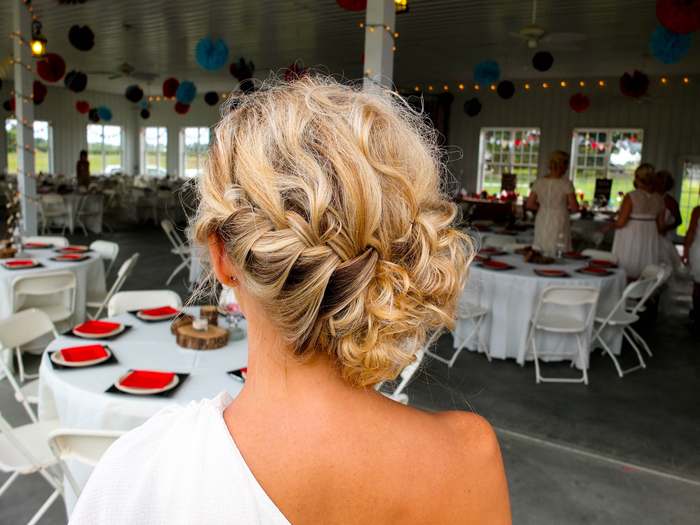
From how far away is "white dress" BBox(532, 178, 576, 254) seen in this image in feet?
19.0

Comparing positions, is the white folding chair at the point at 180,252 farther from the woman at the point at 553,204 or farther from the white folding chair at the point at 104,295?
the woman at the point at 553,204

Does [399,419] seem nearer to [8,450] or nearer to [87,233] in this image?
[8,450]

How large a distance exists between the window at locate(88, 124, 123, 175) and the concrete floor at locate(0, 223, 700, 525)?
18.7 metres

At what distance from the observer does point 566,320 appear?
14.8ft

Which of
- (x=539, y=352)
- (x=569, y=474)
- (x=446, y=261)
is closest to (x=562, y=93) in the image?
(x=539, y=352)

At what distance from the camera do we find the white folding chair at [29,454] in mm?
2061

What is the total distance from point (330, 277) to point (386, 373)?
0.16 meters

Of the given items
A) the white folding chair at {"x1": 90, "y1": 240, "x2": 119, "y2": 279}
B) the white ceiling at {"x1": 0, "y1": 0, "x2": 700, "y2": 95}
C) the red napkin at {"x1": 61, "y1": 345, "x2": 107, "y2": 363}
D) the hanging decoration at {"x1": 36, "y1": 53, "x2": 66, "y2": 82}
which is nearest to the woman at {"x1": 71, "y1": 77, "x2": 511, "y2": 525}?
the red napkin at {"x1": 61, "y1": 345, "x2": 107, "y2": 363}

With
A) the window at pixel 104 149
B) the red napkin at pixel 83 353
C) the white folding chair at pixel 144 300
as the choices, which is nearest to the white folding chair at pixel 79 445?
the red napkin at pixel 83 353

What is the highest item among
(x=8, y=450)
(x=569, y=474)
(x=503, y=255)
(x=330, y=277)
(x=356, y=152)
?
(x=356, y=152)

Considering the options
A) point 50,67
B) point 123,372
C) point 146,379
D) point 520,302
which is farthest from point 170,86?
point 146,379

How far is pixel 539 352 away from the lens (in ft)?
15.0

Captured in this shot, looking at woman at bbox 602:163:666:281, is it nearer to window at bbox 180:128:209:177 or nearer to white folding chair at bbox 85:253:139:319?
white folding chair at bbox 85:253:139:319

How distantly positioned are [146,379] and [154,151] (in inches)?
825
